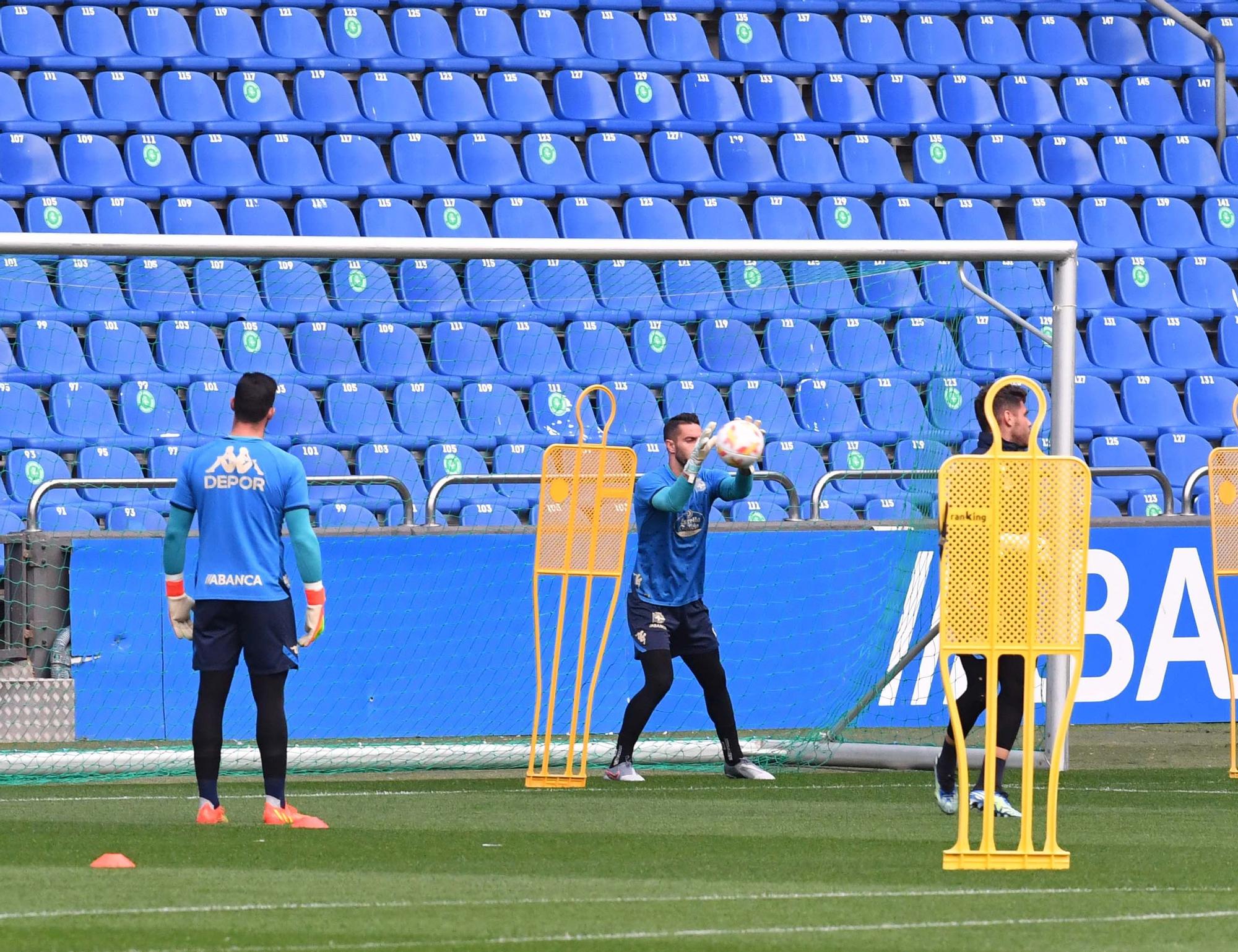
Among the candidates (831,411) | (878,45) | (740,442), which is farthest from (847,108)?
(740,442)

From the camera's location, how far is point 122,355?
14.3 m

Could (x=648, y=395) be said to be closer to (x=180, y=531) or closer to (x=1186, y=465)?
(x=1186, y=465)

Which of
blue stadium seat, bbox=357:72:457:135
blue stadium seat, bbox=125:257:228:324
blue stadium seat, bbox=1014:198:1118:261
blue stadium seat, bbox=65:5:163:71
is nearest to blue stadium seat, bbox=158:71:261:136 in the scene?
blue stadium seat, bbox=65:5:163:71

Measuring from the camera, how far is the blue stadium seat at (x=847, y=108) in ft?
59.8

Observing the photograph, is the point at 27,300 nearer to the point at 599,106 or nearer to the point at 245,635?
the point at 599,106

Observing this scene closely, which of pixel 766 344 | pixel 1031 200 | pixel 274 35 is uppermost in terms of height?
pixel 274 35

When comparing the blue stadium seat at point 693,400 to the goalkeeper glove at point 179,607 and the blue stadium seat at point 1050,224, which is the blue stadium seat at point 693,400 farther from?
the goalkeeper glove at point 179,607

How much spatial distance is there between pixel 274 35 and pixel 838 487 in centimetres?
625

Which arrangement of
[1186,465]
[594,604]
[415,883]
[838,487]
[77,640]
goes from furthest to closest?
[1186,465] → [838,487] → [594,604] → [77,640] → [415,883]

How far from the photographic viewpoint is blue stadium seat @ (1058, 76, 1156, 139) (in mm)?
19109

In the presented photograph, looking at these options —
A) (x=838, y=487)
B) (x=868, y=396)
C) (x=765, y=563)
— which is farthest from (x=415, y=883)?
(x=868, y=396)

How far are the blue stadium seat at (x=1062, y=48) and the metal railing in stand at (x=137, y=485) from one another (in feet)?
29.8

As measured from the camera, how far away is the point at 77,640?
38.9 ft

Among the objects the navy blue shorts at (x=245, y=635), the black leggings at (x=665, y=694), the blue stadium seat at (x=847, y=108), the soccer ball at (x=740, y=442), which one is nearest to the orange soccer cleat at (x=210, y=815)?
the navy blue shorts at (x=245, y=635)
